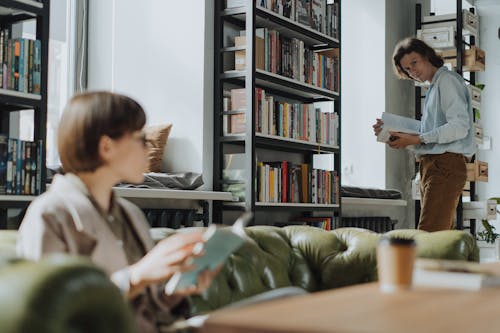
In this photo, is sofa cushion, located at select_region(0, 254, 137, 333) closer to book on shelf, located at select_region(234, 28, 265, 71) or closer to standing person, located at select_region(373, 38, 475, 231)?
standing person, located at select_region(373, 38, 475, 231)

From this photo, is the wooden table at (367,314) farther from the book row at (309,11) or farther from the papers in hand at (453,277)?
the book row at (309,11)

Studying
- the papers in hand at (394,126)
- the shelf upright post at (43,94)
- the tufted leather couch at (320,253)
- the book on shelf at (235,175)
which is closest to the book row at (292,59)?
the book on shelf at (235,175)

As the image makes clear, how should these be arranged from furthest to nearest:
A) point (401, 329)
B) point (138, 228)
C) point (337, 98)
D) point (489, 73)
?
point (489, 73) < point (337, 98) < point (138, 228) < point (401, 329)

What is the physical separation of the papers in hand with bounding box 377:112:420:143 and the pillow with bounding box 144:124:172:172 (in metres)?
1.31

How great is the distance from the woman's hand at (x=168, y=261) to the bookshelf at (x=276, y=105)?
2.98 metres

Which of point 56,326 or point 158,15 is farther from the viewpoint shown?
point 158,15

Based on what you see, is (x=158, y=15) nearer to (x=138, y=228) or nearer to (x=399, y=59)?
(x=399, y=59)

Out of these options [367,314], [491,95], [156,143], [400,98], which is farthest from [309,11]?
[491,95]

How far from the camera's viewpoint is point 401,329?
1.10m

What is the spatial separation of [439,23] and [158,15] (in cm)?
310

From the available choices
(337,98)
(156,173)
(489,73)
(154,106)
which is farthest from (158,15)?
(489,73)

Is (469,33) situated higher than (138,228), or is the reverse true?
(469,33)

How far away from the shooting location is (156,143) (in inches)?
181

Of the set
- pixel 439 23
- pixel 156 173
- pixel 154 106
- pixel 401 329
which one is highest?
pixel 439 23
